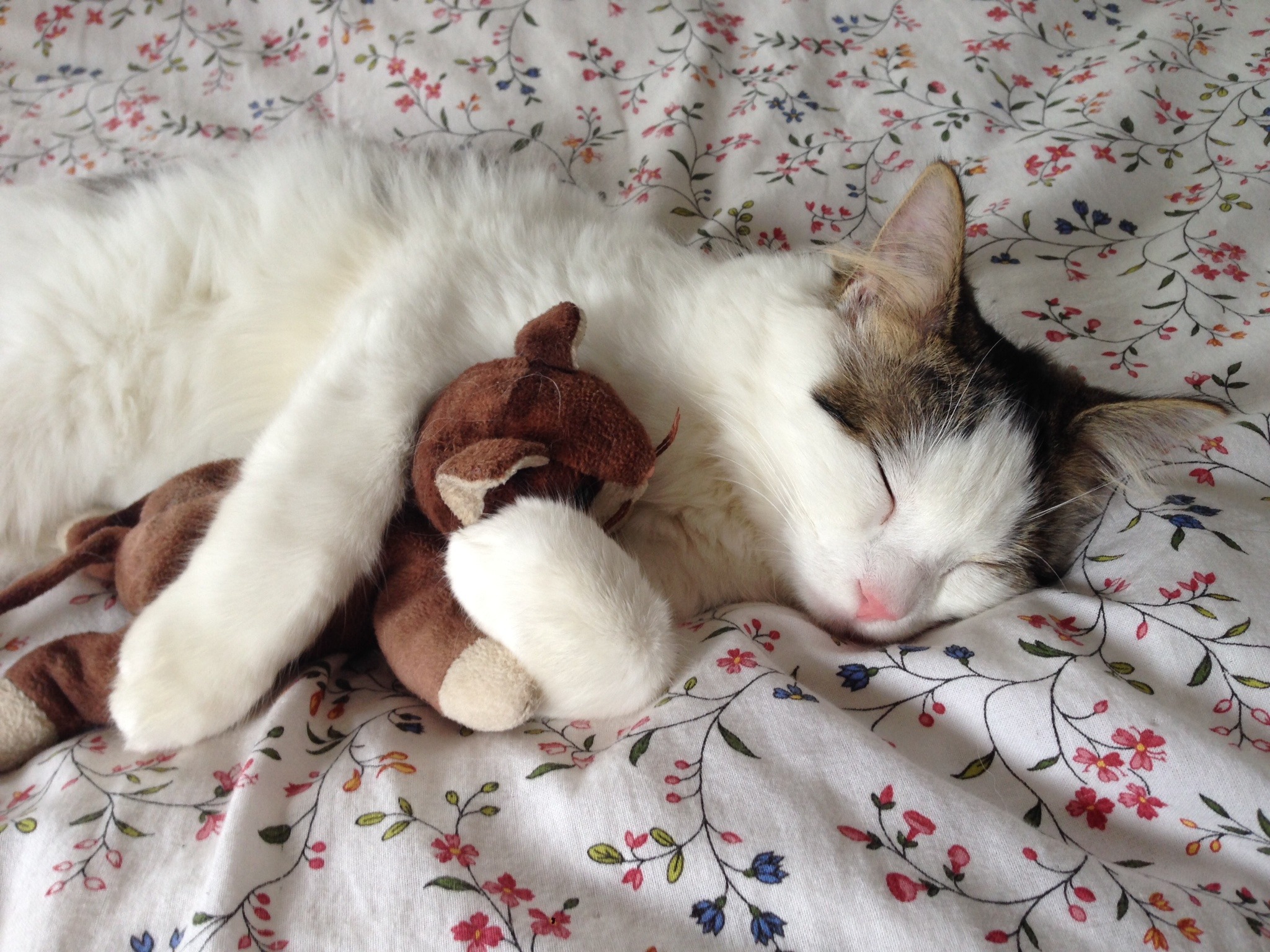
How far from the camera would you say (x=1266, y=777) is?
80cm

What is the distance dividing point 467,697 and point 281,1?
1.90 meters

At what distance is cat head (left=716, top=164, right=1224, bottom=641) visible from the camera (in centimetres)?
104

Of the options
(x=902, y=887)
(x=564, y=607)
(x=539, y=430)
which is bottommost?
(x=902, y=887)

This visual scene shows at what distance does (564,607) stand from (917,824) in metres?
0.39

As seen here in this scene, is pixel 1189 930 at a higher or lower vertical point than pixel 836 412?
lower

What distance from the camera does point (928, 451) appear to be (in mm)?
1047

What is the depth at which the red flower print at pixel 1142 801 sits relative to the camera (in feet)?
2.66

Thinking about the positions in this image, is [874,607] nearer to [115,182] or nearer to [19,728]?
[19,728]

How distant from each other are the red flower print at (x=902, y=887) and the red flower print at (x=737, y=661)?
0.86ft

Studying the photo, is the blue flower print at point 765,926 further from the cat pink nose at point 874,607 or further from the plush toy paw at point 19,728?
the plush toy paw at point 19,728

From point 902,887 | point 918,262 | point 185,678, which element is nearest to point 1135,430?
point 918,262

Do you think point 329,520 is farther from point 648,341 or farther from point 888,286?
point 888,286

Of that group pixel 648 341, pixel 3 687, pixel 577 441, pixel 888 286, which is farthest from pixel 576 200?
pixel 3 687

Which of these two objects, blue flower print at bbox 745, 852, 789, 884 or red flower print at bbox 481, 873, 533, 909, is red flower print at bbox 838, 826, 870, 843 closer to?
blue flower print at bbox 745, 852, 789, 884
